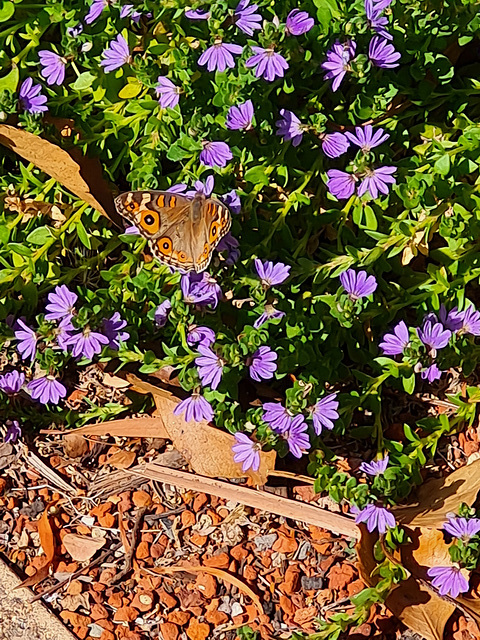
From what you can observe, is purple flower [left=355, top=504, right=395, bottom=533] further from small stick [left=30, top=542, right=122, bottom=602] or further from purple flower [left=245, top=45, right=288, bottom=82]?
purple flower [left=245, top=45, right=288, bottom=82]

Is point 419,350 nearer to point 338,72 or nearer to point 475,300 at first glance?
point 475,300

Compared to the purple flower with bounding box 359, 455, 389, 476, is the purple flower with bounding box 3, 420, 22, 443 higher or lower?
lower

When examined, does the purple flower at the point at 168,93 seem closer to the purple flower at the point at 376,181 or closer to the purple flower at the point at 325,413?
the purple flower at the point at 376,181

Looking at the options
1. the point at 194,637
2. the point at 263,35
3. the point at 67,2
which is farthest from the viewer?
the point at 67,2

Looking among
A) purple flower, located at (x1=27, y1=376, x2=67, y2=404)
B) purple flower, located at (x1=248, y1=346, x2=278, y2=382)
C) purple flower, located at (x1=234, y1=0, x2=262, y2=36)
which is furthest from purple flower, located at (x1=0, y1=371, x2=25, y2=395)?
purple flower, located at (x1=234, y1=0, x2=262, y2=36)

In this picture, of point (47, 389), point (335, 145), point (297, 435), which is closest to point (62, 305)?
point (47, 389)

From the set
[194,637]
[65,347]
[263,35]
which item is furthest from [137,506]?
[263,35]

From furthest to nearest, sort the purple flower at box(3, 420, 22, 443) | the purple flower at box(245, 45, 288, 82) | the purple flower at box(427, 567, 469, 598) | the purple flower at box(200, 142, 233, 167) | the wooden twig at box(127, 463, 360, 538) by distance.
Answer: the purple flower at box(3, 420, 22, 443)
the wooden twig at box(127, 463, 360, 538)
the purple flower at box(200, 142, 233, 167)
the purple flower at box(427, 567, 469, 598)
the purple flower at box(245, 45, 288, 82)
